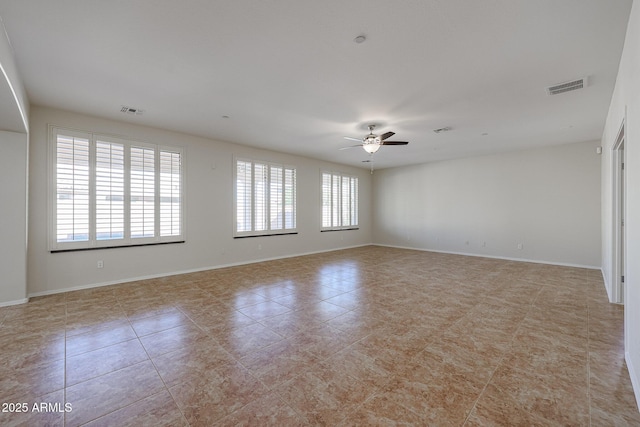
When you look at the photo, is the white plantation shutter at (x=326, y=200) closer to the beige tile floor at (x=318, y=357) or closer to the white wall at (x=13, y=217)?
the beige tile floor at (x=318, y=357)

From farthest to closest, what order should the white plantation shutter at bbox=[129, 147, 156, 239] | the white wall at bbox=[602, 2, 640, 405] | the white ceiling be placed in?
the white plantation shutter at bbox=[129, 147, 156, 239] → the white ceiling → the white wall at bbox=[602, 2, 640, 405]

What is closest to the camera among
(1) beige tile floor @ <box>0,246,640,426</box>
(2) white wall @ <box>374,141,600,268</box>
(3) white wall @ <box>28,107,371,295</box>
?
(1) beige tile floor @ <box>0,246,640,426</box>

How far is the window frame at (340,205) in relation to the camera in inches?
337

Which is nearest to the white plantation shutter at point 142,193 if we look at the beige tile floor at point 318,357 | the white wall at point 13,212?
the beige tile floor at point 318,357

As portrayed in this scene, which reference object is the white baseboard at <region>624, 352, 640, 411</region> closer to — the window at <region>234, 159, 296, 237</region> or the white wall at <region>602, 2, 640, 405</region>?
the white wall at <region>602, 2, 640, 405</region>

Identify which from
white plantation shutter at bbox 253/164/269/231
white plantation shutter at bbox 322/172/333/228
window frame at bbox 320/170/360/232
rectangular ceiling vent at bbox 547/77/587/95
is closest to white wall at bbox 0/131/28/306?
white plantation shutter at bbox 253/164/269/231

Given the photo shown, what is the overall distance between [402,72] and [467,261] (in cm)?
555

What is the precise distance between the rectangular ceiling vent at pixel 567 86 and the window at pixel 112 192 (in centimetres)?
617

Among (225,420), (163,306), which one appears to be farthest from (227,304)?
(225,420)

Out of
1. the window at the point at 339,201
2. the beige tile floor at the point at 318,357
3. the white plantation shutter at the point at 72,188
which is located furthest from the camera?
the window at the point at 339,201

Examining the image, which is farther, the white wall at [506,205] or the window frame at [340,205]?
the window frame at [340,205]

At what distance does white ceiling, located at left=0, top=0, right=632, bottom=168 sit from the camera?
219 cm

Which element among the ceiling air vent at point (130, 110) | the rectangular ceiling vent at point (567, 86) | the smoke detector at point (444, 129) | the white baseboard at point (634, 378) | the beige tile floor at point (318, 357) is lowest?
the beige tile floor at point (318, 357)

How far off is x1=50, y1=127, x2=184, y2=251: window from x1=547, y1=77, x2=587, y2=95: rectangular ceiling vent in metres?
6.17
